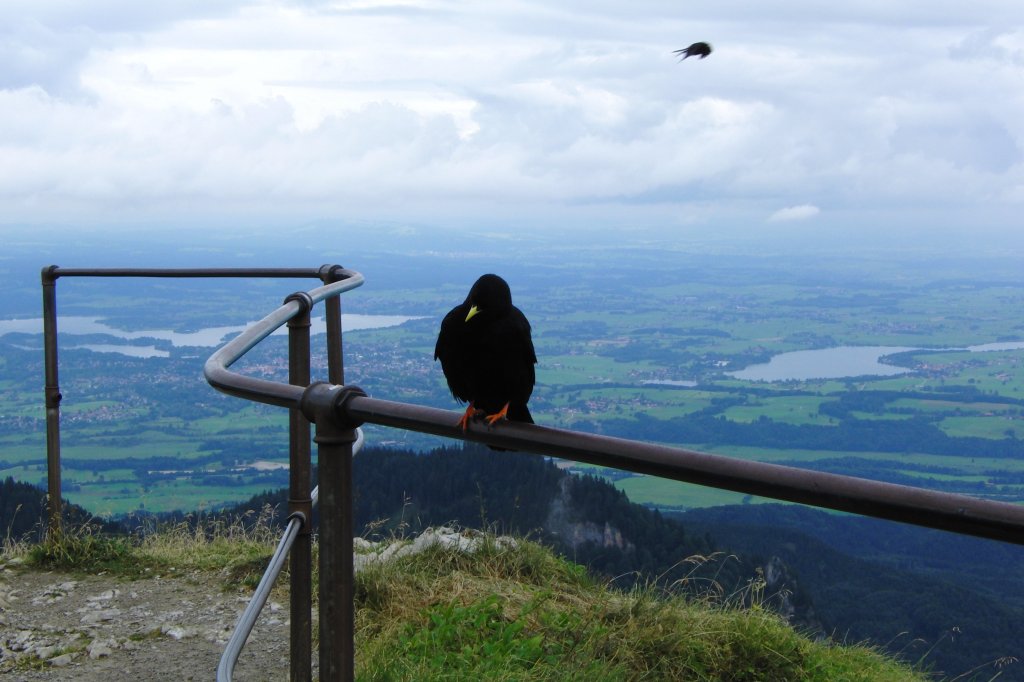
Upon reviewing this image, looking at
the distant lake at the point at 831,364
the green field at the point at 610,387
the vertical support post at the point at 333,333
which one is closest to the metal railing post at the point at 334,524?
the vertical support post at the point at 333,333

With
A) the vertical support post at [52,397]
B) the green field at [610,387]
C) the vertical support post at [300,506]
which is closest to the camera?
the vertical support post at [300,506]

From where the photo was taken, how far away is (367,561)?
16.1 ft

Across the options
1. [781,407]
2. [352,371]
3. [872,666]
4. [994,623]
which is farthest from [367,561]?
[781,407]

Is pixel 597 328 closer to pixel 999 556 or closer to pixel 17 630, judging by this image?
pixel 999 556

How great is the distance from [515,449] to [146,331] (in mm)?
63506

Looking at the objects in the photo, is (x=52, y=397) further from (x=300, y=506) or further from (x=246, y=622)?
(x=246, y=622)

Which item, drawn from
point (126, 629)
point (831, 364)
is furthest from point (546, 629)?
point (831, 364)

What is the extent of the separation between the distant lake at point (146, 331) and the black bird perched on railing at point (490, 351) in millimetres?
39949

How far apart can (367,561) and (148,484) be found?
27690 mm

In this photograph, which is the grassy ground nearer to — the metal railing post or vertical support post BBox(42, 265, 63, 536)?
vertical support post BBox(42, 265, 63, 536)

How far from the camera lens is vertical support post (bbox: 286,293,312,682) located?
10.2 ft

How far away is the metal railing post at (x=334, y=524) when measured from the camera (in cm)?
198

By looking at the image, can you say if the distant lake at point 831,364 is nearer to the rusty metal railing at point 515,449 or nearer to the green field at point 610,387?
the green field at point 610,387

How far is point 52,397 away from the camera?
203 inches
